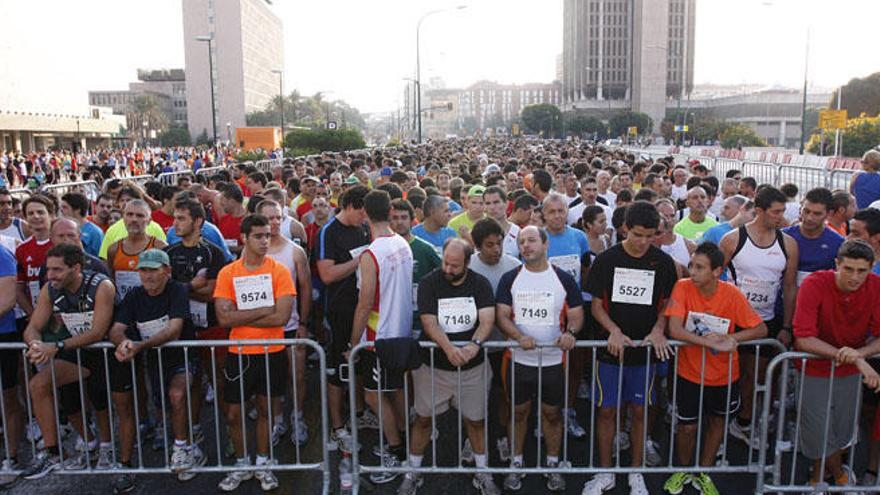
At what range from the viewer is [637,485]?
4812 mm

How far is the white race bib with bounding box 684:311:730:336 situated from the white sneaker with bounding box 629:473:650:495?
3.52 feet

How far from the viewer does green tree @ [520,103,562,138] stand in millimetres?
112188

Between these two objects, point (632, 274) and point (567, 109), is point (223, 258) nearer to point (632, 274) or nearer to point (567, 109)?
point (632, 274)

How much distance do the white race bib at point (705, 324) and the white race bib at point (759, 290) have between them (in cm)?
89

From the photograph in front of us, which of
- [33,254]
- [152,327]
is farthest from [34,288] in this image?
[152,327]

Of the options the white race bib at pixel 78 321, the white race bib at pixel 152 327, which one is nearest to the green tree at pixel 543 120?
the white race bib at pixel 152 327

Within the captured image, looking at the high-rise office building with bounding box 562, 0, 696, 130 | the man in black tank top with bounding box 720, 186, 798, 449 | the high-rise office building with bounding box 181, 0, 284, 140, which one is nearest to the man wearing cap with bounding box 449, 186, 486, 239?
the man in black tank top with bounding box 720, 186, 798, 449

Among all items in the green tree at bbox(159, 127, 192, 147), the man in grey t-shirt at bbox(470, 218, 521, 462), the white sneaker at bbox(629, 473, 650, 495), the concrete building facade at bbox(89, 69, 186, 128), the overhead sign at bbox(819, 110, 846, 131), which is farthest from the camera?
the concrete building facade at bbox(89, 69, 186, 128)

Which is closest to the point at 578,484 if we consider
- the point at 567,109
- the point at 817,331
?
the point at 817,331

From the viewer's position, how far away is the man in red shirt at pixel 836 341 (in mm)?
4375

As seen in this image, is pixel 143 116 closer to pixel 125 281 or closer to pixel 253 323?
pixel 125 281

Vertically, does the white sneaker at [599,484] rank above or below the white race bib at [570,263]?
below

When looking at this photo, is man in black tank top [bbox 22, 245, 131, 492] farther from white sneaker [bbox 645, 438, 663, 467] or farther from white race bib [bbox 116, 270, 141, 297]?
white sneaker [bbox 645, 438, 663, 467]

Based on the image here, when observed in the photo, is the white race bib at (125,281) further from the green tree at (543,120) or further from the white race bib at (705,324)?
the green tree at (543,120)
